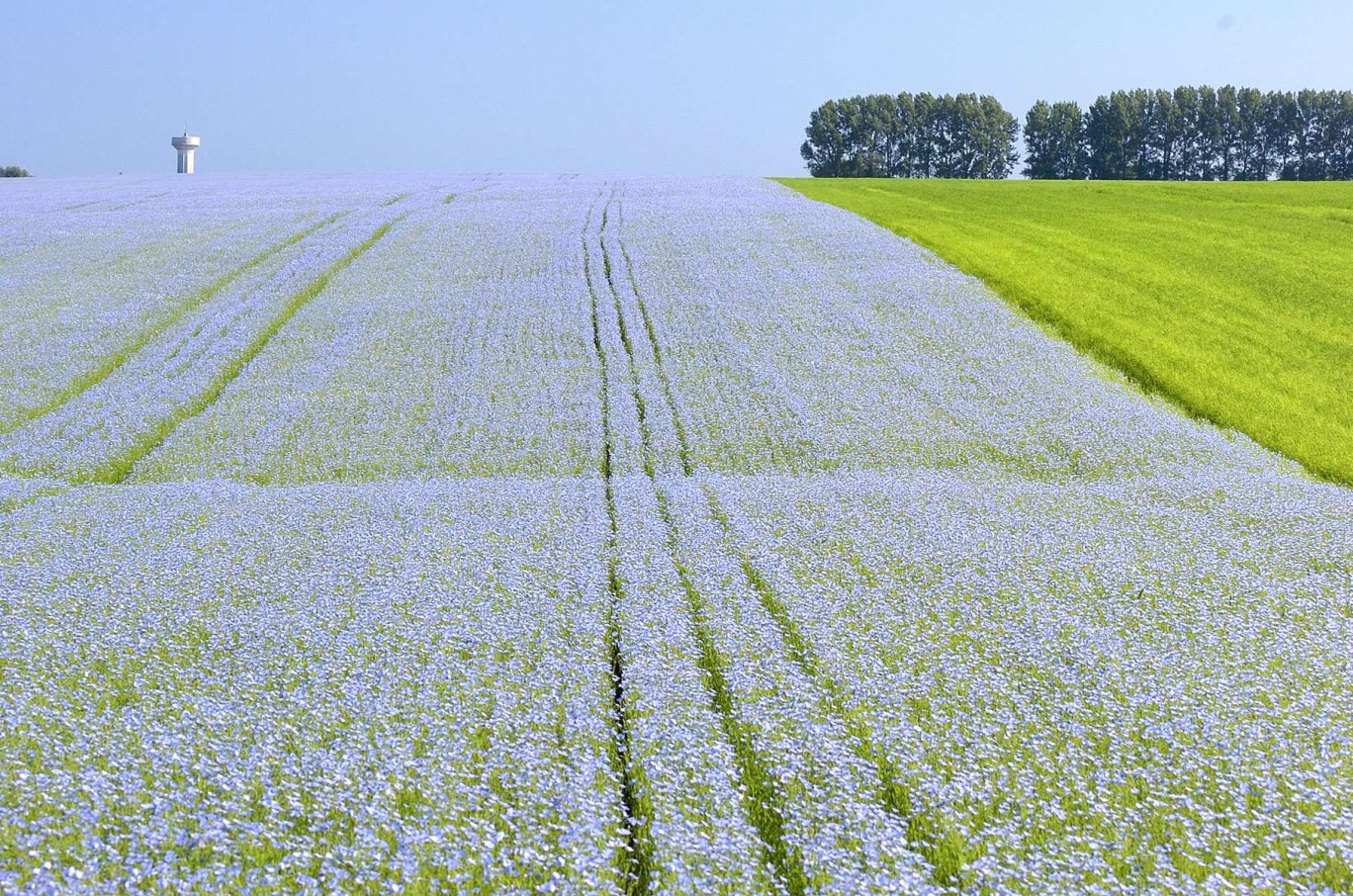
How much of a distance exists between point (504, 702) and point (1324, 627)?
8.05 metres

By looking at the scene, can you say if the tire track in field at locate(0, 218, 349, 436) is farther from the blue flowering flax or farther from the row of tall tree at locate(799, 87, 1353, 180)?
the row of tall tree at locate(799, 87, 1353, 180)

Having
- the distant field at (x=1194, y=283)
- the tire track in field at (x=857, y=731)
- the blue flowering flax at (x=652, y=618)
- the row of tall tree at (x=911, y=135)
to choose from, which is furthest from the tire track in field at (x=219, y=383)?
the row of tall tree at (x=911, y=135)

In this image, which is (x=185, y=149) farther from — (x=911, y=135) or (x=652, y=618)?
(x=652, y=618)

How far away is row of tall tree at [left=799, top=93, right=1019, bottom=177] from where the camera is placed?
111625 millimetres

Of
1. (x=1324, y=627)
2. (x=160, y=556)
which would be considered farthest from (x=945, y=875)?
(x=160, y=556)

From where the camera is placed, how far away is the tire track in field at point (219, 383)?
18.0 meters

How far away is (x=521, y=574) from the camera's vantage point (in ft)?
39.4

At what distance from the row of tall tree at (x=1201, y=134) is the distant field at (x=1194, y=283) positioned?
54951 millimetres

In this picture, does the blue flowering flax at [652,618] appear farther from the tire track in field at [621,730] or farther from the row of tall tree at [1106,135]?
the row of tall tree at [1106,135]

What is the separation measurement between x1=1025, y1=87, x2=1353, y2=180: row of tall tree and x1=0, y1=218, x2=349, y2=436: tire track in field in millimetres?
90851

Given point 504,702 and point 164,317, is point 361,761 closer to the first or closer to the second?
point 504,702

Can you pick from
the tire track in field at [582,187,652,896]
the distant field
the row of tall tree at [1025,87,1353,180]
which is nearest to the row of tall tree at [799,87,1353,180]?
the row of tall tree at [1025,87,1353,180]

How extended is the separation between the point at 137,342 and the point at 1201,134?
353 feet

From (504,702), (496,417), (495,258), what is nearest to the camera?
(504,702)
